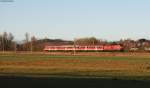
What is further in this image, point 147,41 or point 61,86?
point 147,41

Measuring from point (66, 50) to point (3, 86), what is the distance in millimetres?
128954

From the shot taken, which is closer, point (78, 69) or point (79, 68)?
point (78, 69)

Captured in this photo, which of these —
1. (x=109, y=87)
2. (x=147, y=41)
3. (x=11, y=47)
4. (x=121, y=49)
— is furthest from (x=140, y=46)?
(x=109, y=87)

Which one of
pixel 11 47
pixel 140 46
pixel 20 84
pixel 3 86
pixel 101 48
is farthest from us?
pixel 11 47

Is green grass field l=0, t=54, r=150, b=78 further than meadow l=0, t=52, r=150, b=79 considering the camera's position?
Yes

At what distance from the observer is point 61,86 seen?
18.6 meters

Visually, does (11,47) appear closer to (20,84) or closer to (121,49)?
(121,49)

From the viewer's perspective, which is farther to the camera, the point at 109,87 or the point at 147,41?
the point at 147,41

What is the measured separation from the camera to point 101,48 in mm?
140000

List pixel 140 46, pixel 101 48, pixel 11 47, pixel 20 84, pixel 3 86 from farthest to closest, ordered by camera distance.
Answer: pixel 11 47
pixel 140 46
pixel 101 48
pixel 20 84
pixel 3 86

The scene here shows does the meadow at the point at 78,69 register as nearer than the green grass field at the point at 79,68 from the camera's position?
Yes

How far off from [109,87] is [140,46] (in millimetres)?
169592

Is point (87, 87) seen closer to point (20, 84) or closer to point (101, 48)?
point (20, 84)

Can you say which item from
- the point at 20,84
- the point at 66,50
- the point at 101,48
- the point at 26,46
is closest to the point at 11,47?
the point at 26,46
